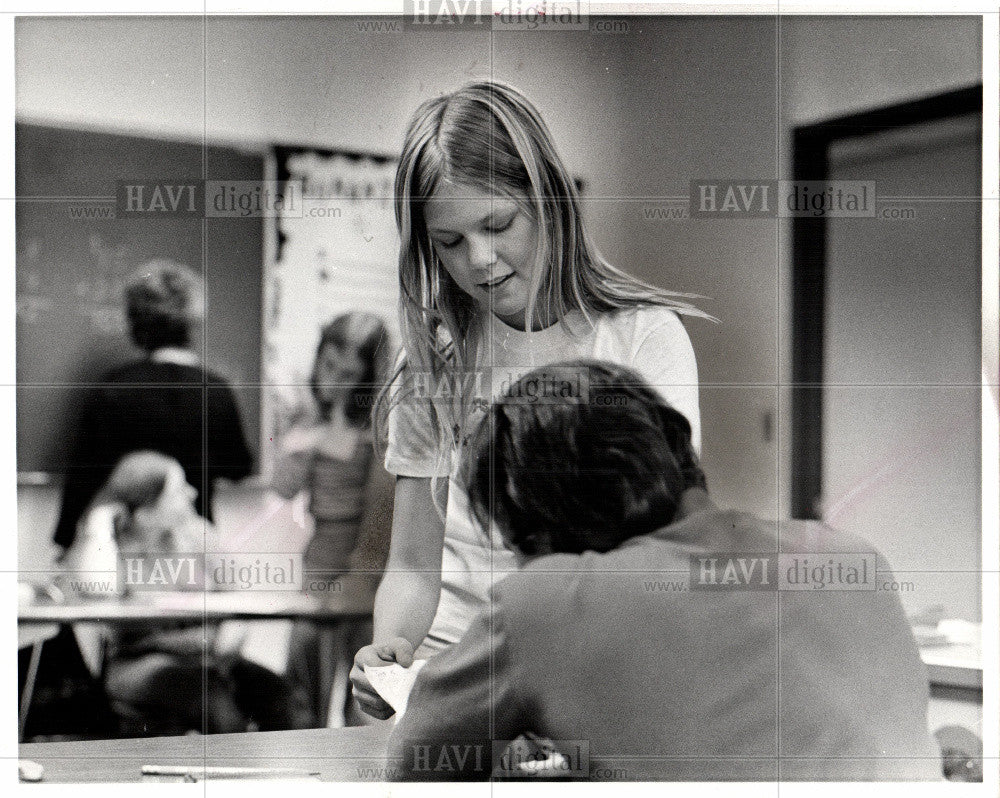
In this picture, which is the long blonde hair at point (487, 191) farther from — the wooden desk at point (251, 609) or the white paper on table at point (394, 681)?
the white paper on table at point (394, 681)

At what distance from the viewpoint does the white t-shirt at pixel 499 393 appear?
2760 mm

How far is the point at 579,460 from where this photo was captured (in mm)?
2756

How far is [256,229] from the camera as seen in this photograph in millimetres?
2754

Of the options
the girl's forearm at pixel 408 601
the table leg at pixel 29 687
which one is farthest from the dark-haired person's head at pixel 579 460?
the table leg at pixel 29 687

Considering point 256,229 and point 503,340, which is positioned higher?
point 256,229

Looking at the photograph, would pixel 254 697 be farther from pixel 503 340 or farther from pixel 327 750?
pixel 503 340

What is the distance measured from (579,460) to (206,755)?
4.32 feet

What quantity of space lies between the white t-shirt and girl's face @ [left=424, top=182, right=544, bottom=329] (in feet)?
0.26

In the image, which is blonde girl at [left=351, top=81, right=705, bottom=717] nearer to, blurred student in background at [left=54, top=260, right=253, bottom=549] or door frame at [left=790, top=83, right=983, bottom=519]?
door frame at [left=790, top=83, right=983, bottom=519]

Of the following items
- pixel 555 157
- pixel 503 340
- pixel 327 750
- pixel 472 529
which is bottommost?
pixel 327 750

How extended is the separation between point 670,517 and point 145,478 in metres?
1.43

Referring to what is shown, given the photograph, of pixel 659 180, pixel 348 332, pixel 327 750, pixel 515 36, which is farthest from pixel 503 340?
pixel 327 750

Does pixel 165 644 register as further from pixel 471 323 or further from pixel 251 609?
pixel 471 323

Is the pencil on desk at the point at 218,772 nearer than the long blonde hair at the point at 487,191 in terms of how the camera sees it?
No
